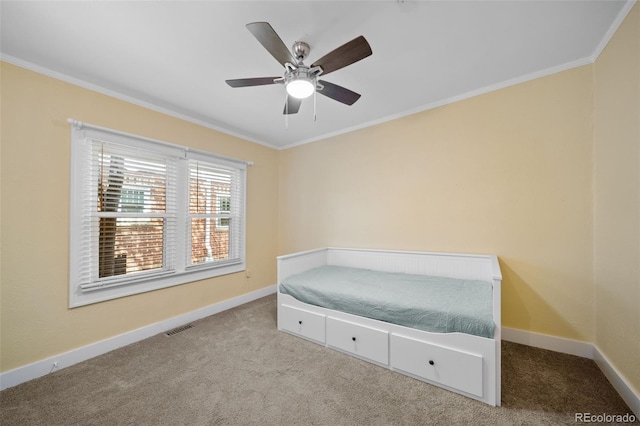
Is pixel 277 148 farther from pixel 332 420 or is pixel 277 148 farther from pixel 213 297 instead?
pixel 332 420

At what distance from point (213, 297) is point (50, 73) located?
263cm

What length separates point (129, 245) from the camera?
239cm

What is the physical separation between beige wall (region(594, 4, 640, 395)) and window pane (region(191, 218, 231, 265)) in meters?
3.73

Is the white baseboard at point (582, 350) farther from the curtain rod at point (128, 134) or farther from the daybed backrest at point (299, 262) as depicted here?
the curtain rod at point (128, 134)

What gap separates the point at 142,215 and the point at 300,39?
88.7 inches

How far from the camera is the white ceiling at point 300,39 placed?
1.44 m

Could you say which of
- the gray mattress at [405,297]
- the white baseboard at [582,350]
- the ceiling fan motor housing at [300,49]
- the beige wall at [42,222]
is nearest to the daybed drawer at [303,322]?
the gray mattress at [405,297]

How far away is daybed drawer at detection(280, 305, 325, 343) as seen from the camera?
2232 mm

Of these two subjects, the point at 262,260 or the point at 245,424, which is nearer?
the point at 245,424

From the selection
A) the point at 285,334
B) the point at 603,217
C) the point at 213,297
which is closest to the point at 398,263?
the point at 285,334

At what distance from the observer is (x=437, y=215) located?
2635 mm

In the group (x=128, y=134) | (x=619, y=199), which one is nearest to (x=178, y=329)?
(x=128, y=134)

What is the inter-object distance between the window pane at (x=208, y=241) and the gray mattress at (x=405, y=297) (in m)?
1.19

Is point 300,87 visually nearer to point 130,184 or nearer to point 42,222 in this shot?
point 130,184
